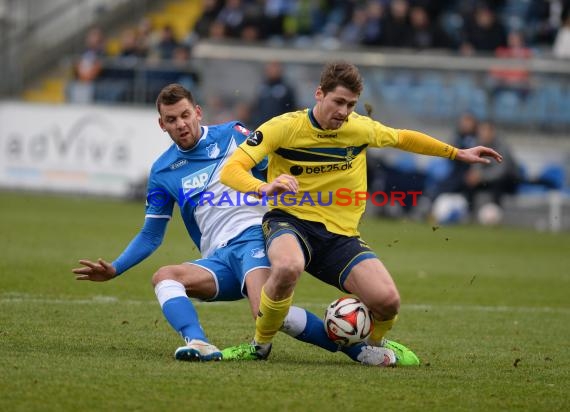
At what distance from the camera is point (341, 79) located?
23.3ft

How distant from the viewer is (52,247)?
1466 cm

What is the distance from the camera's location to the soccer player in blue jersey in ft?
23.9

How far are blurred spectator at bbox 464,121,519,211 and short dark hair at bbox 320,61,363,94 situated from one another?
13802 millimetres

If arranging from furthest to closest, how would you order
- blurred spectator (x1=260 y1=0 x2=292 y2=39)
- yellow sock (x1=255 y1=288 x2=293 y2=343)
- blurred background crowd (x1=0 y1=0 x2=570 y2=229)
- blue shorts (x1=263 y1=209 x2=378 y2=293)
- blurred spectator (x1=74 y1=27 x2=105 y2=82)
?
blurred spectator (x1=74 y1=27 x2=105 y2=82), blurred spectator (x1=260 y1=0 x2=292 y2=39), blurred background crowd (x1=0 y1=0 x2=570 y2=229), blue shorts (x1=263 y1=209 x2=378 y2=293), yellow sock (x1=255 y1=288 x2=293 y2=343)

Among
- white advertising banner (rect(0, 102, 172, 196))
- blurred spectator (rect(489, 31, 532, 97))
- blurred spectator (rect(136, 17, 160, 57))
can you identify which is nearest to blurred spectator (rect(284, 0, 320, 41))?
blurred spectator (rect(136, 17, 160, 57))

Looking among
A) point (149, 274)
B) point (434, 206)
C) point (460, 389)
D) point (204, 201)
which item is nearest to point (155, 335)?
point (204, 201)

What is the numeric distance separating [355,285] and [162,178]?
5.23 ft

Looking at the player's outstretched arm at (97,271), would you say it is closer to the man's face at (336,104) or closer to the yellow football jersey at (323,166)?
the yellow football jersey at (323,166)

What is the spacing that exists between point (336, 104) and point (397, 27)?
17106mm

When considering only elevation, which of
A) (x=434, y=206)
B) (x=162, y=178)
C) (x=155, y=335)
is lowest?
(x=434, y=206)

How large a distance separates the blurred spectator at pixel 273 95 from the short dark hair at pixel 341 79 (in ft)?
47.4

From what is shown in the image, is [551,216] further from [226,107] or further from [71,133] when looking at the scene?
[71,133]

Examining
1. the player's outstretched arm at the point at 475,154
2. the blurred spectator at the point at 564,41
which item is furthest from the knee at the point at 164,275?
the blurred spectator at the point at 564,41

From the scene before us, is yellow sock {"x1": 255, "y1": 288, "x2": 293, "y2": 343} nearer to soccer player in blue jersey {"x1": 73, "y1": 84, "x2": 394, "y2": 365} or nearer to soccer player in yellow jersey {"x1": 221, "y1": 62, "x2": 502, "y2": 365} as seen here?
soccer player in yellow jersey {"x1": 221, "y1": 62, "x2": 502, "y2": 365}
